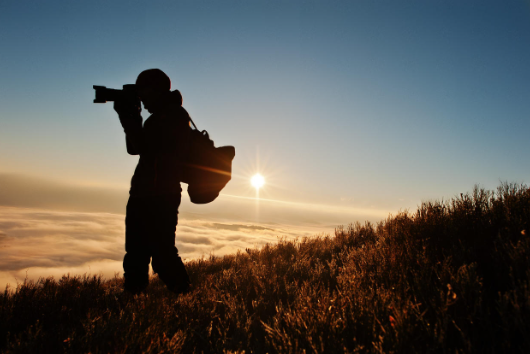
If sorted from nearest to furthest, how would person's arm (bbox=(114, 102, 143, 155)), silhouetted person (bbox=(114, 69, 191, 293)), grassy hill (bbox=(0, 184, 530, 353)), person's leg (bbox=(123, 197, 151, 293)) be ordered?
grassy hill (bbox=(0, 184, 530, 353)), person's arm (bbox=(114, 102, 143, 155)), silhouetted person (bbox=(114, 69, 191, 293)), person's leg (bbox=(123, 197, 151, 293))

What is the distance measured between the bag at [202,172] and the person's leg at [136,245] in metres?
0.59

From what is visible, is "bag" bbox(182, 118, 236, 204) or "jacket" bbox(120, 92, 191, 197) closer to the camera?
"jacket" bbox(120, 92, 191, 197)

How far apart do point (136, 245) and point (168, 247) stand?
37cm

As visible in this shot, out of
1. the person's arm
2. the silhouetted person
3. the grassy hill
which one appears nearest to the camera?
the grassy hill

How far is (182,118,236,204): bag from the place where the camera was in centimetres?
305

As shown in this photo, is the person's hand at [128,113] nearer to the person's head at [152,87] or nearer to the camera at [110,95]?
the camera at [110,95]

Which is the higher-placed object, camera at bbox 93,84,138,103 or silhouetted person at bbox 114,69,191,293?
camera at bbox 93,84,138,103

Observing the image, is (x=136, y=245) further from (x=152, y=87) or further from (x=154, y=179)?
(x=152, y=87)

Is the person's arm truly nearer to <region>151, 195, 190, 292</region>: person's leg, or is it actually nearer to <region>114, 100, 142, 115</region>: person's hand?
<region>114, 100, 142, 115</region>: person's hand

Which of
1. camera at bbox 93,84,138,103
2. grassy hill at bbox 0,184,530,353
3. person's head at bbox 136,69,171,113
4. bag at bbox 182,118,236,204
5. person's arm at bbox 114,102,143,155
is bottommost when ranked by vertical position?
grassy hill at bbox 0,184,530,353

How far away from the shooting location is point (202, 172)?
3.05m

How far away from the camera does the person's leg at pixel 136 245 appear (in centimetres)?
300

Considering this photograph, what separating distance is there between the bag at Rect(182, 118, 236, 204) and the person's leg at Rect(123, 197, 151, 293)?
59 cm

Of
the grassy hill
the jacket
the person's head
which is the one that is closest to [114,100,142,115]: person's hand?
the jacket
